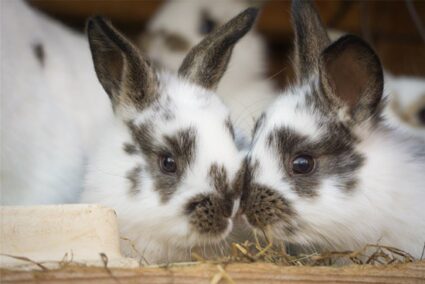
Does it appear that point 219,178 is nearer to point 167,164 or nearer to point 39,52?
point 167,164

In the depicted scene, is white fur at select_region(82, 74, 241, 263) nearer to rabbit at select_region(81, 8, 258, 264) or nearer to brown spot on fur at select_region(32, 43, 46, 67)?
rabbit at select_region(81, 8, 258, 264)

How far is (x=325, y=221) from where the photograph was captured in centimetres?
207

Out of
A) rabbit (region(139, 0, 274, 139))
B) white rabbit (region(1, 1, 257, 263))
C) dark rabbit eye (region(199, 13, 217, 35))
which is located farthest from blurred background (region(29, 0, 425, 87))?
white rabbit (region(1, 1, 257, 263))

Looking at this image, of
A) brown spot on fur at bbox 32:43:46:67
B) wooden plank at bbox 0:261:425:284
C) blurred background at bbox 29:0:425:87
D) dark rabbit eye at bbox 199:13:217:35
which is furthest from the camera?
blurred background at bbox 29:0:425:87

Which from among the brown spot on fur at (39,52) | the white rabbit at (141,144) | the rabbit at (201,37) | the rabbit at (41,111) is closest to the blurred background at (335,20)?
the rabbit at (201,37)

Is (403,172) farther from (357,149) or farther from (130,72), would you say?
(130,72)

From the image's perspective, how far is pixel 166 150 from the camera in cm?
222

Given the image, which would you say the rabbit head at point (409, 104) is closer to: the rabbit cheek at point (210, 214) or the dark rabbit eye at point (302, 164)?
the dark rabbit eye at point (302, 164)

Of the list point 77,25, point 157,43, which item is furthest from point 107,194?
point 77,25

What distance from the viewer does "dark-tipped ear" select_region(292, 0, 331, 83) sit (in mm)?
2454

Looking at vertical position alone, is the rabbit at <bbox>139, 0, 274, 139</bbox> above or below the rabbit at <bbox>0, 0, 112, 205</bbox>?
above

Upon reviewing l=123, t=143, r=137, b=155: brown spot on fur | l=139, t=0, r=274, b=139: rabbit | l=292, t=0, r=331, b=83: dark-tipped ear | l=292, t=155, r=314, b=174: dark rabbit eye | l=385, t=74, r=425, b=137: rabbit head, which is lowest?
l=292, t=155, r=314, b=174: dark rabbit eye

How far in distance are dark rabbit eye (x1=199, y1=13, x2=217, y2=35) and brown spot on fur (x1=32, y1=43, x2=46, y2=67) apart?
1.11 metres

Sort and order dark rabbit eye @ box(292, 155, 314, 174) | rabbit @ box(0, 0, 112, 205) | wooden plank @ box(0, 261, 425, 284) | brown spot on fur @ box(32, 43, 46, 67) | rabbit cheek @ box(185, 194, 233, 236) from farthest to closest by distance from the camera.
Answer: brown spot on fur @ box(32, 43, 46, 67)
rabbit @ box(0, 0, 112, 205)
dark rabbit eye @ box(292, 155, 314, 174)
rabbit cheek @ box(185, 194, 233, 236)
wooden plank @ box(0, 261, 425, 284)
